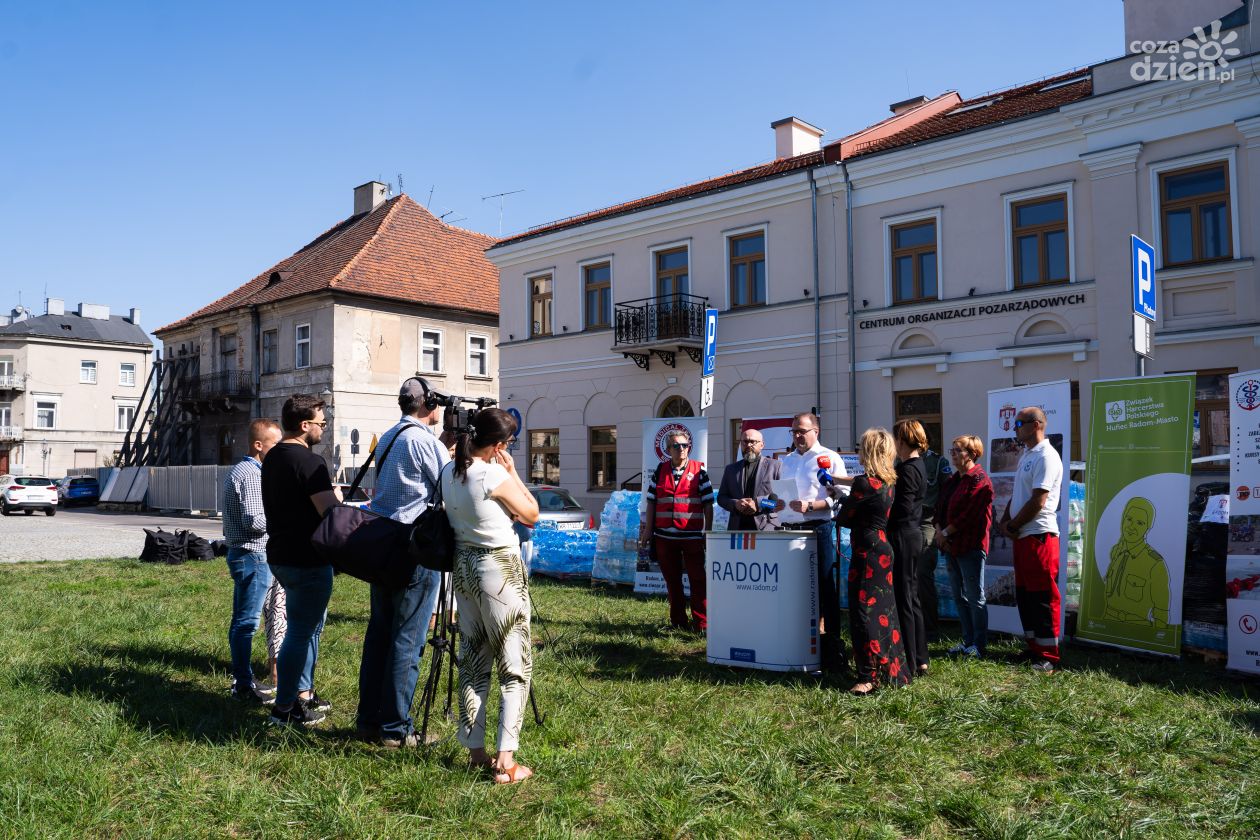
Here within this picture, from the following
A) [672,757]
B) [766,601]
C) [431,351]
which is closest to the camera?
[672,757]

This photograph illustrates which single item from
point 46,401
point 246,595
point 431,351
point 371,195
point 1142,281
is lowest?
point 246,595

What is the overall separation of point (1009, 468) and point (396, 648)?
658cm

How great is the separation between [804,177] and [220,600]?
15.1 meters

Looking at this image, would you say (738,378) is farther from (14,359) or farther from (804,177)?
(14,359)

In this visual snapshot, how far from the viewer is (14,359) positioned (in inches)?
2452

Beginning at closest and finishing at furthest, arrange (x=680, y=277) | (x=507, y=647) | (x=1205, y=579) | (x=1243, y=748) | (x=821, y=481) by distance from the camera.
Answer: (x=507, y=647) < (x=1243, y=748) < (x=821, y=481) < (x=1205, y=579) < (x=680, y=277)

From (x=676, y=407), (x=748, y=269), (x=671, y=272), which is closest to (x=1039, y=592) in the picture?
(x=748, y=269)

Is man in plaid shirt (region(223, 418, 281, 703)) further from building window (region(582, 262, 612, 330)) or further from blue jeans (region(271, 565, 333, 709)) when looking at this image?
building window (region(582, 262, 612, 330))

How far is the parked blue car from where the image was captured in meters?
43.7

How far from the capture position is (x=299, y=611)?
5160 mm

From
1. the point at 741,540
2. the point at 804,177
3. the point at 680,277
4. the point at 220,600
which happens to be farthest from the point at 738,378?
the point at 741,540

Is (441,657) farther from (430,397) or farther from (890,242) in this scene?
(890,242)

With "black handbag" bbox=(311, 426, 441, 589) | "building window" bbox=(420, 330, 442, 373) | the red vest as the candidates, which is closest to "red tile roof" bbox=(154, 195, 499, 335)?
"building window" bbox=(420, 330, 442, 373)

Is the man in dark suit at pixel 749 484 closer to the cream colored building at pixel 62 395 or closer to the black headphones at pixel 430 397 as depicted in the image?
the black headphones at pixel 430 397
